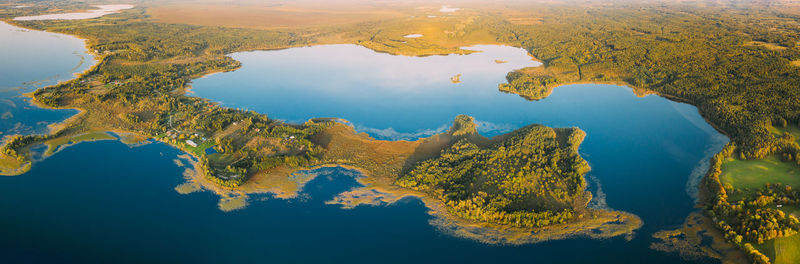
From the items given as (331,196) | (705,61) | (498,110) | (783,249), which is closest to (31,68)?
(331,196)

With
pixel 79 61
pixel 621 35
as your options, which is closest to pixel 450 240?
pixel 79 61

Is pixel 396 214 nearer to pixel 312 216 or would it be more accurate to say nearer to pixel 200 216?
pixel 312 216

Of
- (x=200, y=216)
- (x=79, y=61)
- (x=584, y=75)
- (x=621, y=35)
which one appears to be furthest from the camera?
(x=621, y=35)

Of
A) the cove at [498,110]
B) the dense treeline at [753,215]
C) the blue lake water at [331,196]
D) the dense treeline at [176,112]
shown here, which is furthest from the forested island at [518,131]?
the blue lake water at [331,196]

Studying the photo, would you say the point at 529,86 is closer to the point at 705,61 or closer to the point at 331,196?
the point at 705,61

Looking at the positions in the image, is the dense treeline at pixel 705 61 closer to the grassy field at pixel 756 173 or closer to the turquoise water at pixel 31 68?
the grassy field at pixel 756 173

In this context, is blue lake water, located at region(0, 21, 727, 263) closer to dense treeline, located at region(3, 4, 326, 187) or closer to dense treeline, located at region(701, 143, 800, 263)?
dense treeline, located at region(701, 143, 800, 263)
